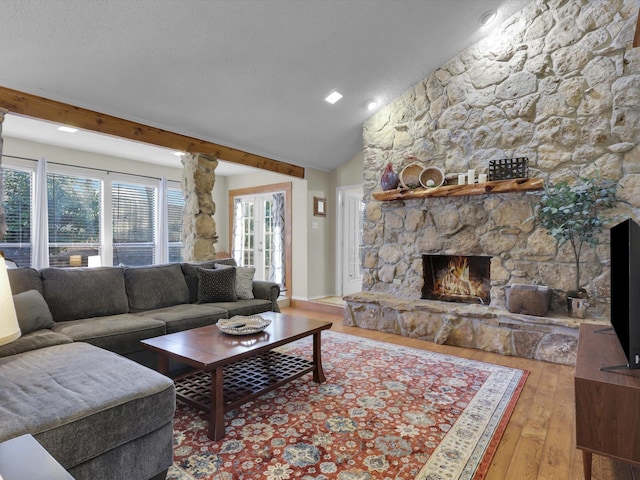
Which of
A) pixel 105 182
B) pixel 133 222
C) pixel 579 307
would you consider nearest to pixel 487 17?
pixel 579 307

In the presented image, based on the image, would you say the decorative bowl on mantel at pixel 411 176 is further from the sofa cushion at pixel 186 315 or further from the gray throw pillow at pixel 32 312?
the gray throw pillow at pixel 32 312

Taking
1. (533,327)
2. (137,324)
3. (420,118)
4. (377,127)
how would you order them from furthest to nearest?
1. (377,127)
2. (420,118)
3. (533,327)
4. (137,324)

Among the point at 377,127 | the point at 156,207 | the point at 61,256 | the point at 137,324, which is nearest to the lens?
the point at 137,324

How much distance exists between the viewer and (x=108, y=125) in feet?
11.6

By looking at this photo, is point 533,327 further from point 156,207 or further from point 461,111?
point 156,207

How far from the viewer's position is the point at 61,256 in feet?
17.0

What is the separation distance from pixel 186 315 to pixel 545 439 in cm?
271

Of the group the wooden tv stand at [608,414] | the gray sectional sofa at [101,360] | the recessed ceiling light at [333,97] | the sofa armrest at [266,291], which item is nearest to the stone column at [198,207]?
the gray sectional sofa at [101,360]

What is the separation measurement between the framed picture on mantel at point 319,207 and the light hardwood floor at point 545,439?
3574 mm

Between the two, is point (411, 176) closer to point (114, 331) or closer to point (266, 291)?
point (266, 291)

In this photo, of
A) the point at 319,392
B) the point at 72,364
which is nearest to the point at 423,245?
the point at 319,392

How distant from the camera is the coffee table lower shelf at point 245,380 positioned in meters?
2.22

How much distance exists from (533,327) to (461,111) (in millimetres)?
2511

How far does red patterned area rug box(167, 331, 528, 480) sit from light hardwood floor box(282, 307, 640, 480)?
7 cm
